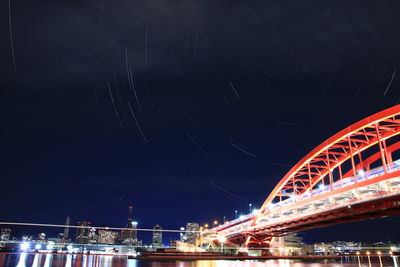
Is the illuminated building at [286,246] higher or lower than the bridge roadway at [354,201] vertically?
lower

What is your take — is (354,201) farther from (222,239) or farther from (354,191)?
(222,239)

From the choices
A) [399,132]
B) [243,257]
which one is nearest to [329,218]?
[399,132]

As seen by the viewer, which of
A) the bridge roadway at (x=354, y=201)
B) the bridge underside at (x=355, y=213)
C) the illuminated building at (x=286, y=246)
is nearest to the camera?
the bridge roadway at (x=354, y=201)

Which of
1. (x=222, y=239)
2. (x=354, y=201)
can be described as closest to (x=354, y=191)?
(x=354, y=201)

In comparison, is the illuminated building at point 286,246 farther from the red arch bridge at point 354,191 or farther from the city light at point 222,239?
the red arch bridge at point 354,191

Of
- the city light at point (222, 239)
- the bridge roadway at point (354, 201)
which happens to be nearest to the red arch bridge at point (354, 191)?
the bridge roadway at point (354, 201)

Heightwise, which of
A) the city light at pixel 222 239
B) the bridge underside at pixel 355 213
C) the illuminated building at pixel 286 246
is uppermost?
the bridge underside at pixel 355 213

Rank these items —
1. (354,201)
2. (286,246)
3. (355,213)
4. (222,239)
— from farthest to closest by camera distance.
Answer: (286,246), (222,239), (355,213), (354,201)

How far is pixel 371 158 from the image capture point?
50250 millimetres

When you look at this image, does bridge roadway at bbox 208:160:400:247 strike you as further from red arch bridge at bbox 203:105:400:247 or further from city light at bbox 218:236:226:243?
city light at bbox 218:236:226:243

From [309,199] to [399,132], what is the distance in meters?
14.7

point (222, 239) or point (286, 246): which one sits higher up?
point (222, 239)

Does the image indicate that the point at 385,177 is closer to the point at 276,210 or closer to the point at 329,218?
the point at 329,218

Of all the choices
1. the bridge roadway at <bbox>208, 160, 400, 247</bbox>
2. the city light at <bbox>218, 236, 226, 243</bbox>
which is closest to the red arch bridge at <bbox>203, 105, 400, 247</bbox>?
the bridge roadway at <bbox>208, 160, 400, 247</bbox>
